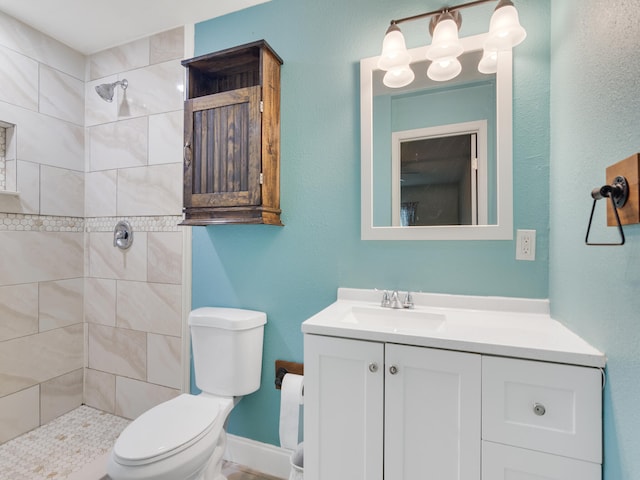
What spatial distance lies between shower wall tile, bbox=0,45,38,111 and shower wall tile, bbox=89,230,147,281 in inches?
34.4

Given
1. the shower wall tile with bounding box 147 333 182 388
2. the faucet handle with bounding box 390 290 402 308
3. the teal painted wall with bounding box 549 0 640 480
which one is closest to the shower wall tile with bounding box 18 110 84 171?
the shower wall tile with bounding box 147 333 182 388

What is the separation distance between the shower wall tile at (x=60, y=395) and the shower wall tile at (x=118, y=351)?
0.13 m

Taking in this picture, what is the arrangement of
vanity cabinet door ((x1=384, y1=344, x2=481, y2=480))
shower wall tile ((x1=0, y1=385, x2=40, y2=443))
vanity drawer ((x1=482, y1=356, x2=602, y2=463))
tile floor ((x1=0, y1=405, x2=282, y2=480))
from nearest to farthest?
vanity drawer ((x1=482, y1=356, x2=602, y2=463)), vanity cabinet door ((x1=384, y1=344, x2=481, y2=480)), tile floor ((x1=0, y1=405, x2=282, y2=480)), shower wall tile ((x1=0, y1=385, x2=40, y2=443))

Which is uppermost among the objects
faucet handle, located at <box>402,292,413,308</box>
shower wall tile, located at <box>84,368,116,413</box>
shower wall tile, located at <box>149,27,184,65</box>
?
shower wall tile, located at <box>149,27,184,65</box>

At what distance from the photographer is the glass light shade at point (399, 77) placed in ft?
4.57

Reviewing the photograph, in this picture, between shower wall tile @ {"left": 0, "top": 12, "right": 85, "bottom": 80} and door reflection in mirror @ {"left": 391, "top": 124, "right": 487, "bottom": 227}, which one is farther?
shower wall tile @ {"left": 0, "top": 12, "right": 85, "bottom": 80}

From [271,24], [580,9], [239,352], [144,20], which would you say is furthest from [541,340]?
[144,20]

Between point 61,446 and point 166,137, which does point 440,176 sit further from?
point 61,446

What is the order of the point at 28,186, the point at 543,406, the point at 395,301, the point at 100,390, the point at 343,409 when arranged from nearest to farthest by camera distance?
the point at 543,406, the point at 343,409, the point at 395,301, the point at 28,186, the point at 100,390

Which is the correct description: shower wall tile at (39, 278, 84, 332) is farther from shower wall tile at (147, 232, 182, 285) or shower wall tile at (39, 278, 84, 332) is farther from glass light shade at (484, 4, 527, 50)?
glass light shade at (484, 4, 527, 50)

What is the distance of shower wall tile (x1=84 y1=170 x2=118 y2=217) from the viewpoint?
2125 mm

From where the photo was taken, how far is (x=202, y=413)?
137cm

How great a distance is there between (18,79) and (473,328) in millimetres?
2748

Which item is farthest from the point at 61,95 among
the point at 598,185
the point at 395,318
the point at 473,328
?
the point at 598,185
